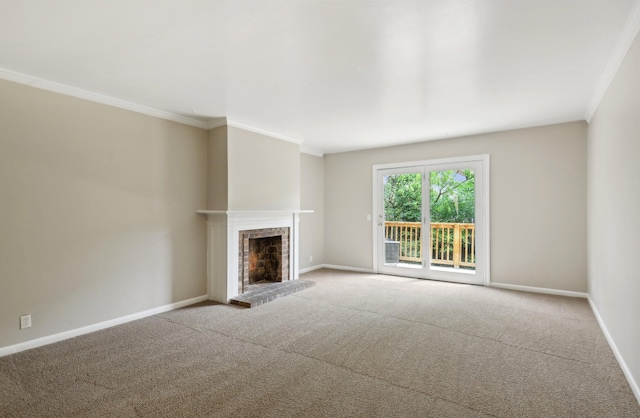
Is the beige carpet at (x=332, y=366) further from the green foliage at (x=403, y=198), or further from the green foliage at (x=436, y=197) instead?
the green foliage at (x=403, y=198)

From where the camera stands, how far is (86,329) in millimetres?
3229

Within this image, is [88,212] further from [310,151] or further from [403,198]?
[403,198]

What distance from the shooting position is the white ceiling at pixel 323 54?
6.37 feet

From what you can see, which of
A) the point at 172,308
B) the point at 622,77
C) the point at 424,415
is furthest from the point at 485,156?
the point at 172,308

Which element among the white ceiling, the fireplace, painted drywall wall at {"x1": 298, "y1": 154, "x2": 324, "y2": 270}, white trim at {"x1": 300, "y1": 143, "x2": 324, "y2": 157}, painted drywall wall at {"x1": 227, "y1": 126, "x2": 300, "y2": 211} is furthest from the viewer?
painted drywall wall at {"x1": 298, "y1": 154, "x2": 324, "y2": 270}

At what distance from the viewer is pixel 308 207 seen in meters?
6.41

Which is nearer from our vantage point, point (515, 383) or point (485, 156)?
point (515, 383)

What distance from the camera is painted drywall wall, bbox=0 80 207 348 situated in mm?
2812

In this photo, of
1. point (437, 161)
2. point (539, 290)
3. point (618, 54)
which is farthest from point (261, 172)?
point (539, 290)

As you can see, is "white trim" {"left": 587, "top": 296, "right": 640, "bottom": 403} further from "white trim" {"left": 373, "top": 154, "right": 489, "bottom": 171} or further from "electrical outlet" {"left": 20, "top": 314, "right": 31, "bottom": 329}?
"electrical outlet" {"left": 20, "top": 314, "right": 31, "bottom": 329}

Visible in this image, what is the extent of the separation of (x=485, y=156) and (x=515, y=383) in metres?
3.70

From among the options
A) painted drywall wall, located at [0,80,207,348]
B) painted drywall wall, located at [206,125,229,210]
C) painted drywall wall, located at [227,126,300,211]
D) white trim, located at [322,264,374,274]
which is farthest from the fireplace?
white trim, located at [322,264,374,274]

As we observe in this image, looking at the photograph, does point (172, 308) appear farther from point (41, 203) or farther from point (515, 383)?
point (515, 383)

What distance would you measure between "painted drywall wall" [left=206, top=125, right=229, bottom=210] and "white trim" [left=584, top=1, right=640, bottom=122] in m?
3.97
